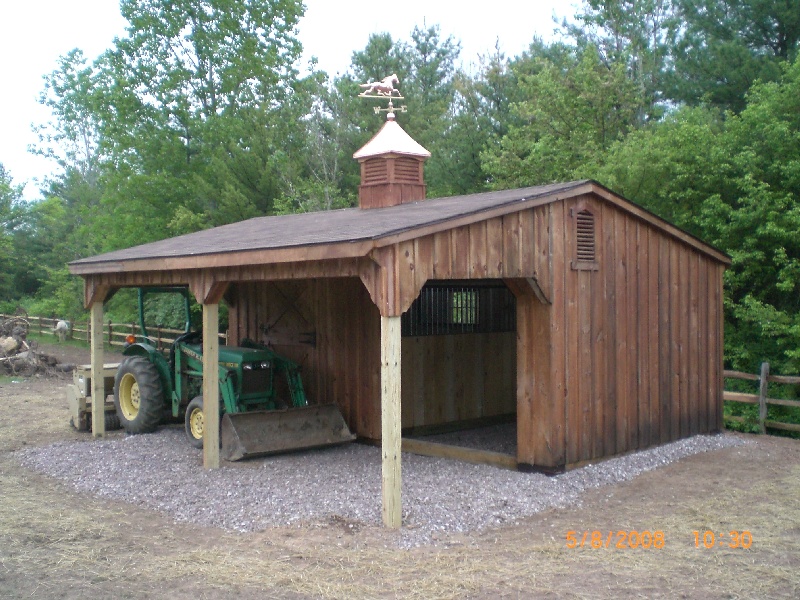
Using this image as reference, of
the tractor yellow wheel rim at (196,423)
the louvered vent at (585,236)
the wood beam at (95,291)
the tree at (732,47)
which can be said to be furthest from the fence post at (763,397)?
the wood beam at (95,291)

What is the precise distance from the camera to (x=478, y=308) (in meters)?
11.5

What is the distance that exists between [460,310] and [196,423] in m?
3.82

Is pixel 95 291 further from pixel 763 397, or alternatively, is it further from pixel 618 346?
pixel 763 397

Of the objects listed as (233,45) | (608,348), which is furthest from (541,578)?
(233,45)

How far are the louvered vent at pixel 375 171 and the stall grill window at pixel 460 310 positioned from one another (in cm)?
188

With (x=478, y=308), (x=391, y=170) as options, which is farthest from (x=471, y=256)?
(x=391, y=170)

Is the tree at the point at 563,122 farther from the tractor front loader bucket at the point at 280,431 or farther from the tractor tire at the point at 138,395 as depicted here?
the tractor tire at the point at 138,395

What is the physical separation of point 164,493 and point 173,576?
97.2 inches

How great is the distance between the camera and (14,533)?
6645mm

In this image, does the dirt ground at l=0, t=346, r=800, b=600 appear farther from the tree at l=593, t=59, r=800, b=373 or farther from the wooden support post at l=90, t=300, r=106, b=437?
the tree at l=593, t=59, r=800, b=373

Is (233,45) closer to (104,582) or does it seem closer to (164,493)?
(164,493)

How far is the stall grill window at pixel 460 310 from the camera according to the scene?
10.8 metres
